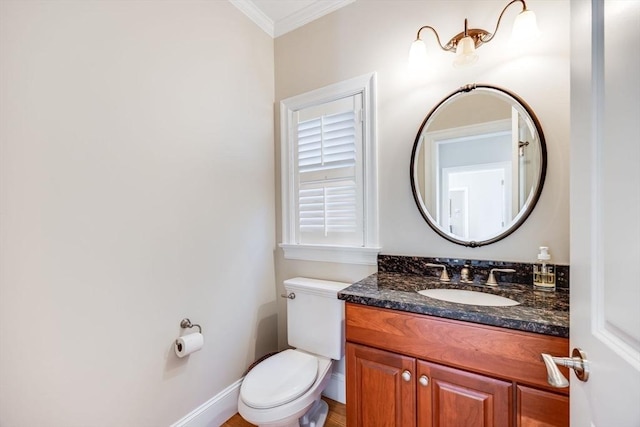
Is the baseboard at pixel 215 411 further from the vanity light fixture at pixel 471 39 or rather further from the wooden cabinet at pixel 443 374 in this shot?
the vanity light fixture at pixel 471 39

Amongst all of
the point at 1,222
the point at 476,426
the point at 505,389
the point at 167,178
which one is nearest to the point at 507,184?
the point at 505,389

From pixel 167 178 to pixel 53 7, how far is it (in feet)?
2.43

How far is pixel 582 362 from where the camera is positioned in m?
0.55

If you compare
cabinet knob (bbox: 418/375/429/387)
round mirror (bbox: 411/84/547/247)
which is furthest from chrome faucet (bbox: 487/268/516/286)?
cabinet knob (bbox: 418/375/429/387)

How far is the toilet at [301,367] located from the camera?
1230 mm

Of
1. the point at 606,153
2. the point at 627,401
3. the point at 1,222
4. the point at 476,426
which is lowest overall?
the point at 476,426

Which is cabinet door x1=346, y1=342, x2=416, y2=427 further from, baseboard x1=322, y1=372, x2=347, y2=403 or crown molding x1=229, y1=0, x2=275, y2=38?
crown molding x1=229, y1=0, x2=275, y2=38

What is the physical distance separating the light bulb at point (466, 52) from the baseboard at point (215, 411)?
227cm

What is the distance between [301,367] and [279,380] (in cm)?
15

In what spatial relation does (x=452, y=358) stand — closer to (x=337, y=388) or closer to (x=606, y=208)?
(x=606, y=208)

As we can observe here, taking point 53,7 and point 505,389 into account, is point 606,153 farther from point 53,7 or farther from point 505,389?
point 53,7

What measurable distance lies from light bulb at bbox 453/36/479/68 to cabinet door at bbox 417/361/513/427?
54.5 inches

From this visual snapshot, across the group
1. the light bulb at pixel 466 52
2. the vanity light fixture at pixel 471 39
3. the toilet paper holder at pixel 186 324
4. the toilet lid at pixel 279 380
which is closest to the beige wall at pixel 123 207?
the toilet paper holder at pixel 186 324

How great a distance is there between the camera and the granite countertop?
0.87 m
